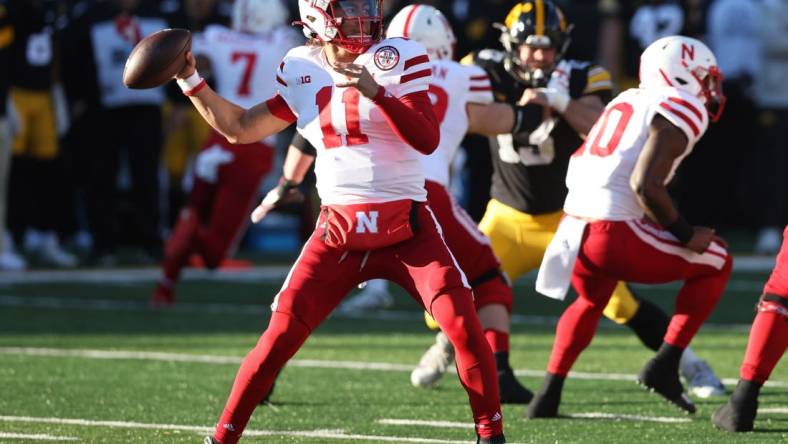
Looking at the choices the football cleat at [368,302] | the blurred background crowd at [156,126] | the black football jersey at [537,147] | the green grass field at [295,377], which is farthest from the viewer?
the blurred background crowd at [156,126]

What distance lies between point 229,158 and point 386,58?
4871mm

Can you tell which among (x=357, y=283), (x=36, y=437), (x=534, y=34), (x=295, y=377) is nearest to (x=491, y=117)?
(x=534, y=34)

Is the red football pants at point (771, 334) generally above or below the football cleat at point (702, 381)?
above

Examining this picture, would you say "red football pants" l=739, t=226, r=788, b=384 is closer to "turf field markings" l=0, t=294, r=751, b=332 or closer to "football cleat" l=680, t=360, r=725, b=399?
"football cleat" l=680, t=360, r=725, b=399

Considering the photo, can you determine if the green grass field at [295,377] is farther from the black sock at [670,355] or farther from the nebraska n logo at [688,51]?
the nebraska n logo at [688,51]

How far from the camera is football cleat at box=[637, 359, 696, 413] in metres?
6.27

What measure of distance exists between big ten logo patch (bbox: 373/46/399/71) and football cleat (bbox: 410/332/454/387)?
2.04m

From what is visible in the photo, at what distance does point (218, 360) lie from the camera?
7.93m

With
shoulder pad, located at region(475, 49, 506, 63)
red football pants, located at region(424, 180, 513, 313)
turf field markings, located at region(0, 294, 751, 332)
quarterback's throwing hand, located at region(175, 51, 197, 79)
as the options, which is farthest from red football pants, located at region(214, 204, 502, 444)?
turf field markings, located at region(0, 294, 751, 332)

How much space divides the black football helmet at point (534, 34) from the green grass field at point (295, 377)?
53.3 inches

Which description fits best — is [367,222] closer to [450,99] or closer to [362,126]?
[362,126]

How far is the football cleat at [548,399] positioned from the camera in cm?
626

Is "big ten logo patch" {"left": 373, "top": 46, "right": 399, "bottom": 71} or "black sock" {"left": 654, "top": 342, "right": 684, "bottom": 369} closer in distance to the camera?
"big ten logo patch" {"left": 373, "top": 46, "right": 399, "bottom": 71}

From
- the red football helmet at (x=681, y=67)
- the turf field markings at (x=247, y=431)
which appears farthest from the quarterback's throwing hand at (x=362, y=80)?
the red football helmet at (x=681, y=67)
